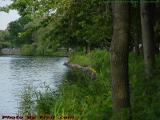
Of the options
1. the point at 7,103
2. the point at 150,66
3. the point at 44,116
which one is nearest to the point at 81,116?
the point at 44,116

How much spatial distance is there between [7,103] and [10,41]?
14238cm

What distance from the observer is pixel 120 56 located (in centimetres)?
927

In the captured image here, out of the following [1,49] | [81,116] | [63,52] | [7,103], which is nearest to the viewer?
[81,116]

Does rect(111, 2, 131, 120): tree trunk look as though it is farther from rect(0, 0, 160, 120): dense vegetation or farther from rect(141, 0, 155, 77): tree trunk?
rect(141, 0, 155, 77): tree trunk

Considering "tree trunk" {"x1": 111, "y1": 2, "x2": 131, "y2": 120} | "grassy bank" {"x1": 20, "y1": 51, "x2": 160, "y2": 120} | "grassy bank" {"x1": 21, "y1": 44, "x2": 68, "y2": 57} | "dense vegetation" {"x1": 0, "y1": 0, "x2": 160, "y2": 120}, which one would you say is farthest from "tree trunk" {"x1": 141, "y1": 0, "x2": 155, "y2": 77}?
"grassy bank" {"x1": 21, "y1": 44, "x2": 68, "y2": 57}

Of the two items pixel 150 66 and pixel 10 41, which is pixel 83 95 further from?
pixel 10 41

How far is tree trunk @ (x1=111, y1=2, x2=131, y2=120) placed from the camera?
9.05 meters

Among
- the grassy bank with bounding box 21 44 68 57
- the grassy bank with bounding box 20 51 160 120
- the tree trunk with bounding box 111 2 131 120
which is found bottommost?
the grassy bank with bounding box 21 44 68 57

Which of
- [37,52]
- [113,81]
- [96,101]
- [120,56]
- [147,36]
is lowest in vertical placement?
[37,52]

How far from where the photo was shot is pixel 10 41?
166m

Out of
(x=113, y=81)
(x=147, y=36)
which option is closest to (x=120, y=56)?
(x=113, y=81)

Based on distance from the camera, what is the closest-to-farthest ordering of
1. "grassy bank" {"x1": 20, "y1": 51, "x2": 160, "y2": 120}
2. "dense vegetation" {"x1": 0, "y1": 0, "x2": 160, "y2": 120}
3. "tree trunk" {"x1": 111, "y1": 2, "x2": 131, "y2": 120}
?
"tree trunk" {"x1": 111, "y1": 2, "x2": 131, "y2": 120}
"dense vegetation" {"x1": 0, "y1": 0, "x2": 160, "y2": 120}
"grassy bank" {"x1": 20, "y1": 51, "x2": 160, "y2": 120}

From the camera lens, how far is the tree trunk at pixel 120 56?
29.7 ft

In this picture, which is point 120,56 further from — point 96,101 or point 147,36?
point 147,36
